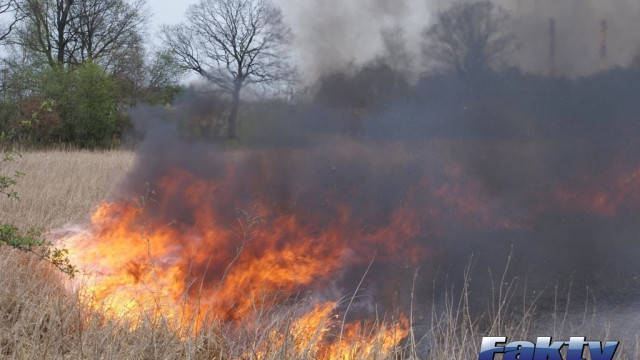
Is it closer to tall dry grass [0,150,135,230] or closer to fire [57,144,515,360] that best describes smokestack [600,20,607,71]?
fire [57,144,515,360]

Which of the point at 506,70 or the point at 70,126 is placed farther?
the point at 70,126

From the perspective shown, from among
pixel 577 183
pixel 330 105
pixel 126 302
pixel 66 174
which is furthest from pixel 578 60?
pixel 66 174

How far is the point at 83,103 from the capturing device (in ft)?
79.8

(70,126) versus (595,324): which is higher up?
(70,126)

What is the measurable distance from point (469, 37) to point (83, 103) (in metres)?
20.5

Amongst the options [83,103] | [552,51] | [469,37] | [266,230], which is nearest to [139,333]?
[266,230]

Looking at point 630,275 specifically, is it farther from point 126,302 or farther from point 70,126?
point 70,126

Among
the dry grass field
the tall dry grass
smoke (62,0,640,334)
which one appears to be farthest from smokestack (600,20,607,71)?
the tall dry grass

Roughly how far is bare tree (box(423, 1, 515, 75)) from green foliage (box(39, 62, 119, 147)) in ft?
64.4

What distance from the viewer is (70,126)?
2408 cm

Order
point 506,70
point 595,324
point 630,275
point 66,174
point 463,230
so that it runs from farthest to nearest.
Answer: point 66,174 → point 506,70 → point 463,230 → point 630,275 → point 595,324

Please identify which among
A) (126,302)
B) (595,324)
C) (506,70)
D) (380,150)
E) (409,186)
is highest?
(506,70)

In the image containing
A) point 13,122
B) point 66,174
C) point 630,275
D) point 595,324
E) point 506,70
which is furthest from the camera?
point 13,122

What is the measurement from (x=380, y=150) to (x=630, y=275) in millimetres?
4155
